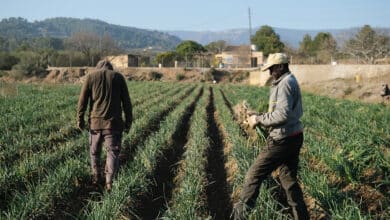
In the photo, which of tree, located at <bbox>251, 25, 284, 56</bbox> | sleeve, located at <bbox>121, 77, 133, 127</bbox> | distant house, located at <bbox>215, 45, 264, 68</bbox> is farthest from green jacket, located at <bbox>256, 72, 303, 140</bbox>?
distant house, located at <bbox>215, 45, 264, 68</bbox>

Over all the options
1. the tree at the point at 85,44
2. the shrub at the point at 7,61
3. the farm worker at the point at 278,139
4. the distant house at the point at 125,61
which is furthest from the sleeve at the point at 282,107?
the tree at the point at 85,44

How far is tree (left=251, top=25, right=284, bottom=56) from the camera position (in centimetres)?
6906

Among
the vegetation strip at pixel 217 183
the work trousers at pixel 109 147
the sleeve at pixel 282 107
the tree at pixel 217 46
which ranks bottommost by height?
the vegetation strip at pixel 217 183

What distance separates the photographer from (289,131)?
16.2 ft

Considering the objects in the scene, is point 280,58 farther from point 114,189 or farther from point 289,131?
point 114,189

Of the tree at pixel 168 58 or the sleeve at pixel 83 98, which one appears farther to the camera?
the tree at pixel 168 58

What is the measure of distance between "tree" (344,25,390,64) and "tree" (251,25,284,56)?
16864 millimetres

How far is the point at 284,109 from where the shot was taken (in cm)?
479

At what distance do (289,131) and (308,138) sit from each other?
4.50 m

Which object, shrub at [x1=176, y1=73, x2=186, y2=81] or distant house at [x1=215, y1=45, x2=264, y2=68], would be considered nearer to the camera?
shrub at [x1=176, y1=73, x2=186, y2=81]

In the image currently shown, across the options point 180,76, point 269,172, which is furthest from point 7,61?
point 269,172

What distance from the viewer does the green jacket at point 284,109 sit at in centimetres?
480

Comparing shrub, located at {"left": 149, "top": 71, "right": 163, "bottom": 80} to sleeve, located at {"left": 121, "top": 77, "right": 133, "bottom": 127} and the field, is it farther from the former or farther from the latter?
sleeve, located at {"left": 121, "top": 77, "right": 133, "bottom": 127}

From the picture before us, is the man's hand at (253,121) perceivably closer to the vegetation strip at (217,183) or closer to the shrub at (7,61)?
the vegetation strip at (217,183)
